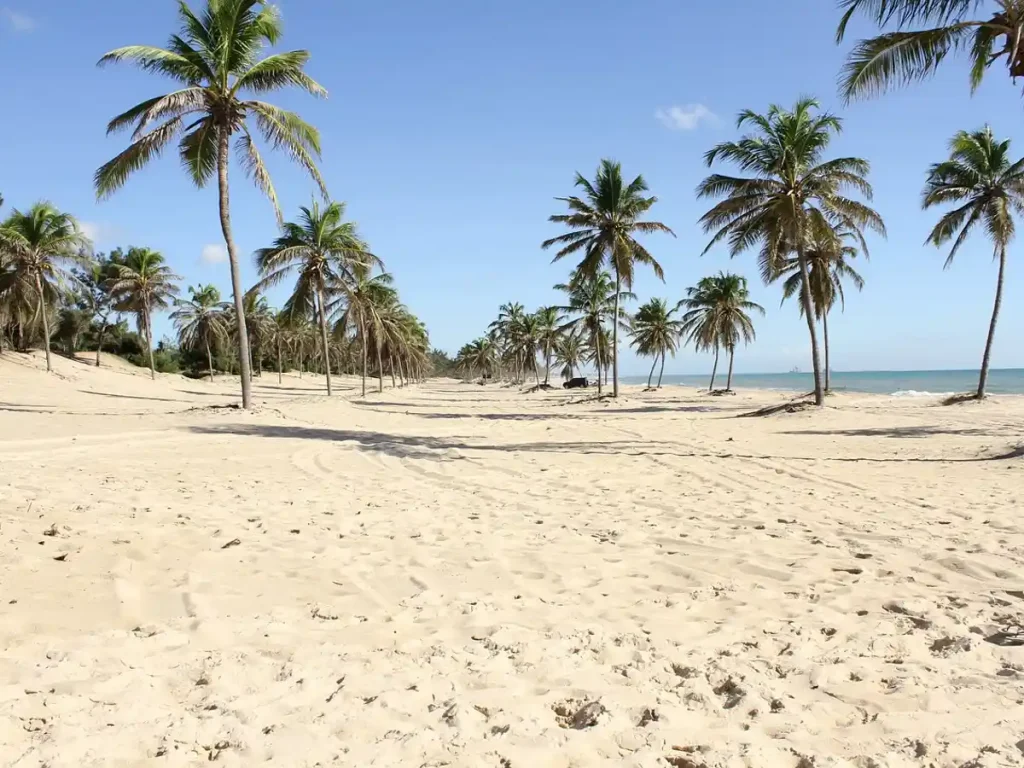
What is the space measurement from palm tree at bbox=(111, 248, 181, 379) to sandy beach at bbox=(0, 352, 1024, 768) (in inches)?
1352

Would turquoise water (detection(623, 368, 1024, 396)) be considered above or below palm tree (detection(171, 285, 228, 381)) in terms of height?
below

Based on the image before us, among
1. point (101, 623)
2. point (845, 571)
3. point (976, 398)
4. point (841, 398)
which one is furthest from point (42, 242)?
point (976, 398)

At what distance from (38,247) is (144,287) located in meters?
8.12

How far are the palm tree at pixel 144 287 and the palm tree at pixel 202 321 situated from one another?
1141 centimetres

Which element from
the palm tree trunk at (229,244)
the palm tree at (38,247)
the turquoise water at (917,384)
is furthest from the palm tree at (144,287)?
the turquoise water at (917,384)

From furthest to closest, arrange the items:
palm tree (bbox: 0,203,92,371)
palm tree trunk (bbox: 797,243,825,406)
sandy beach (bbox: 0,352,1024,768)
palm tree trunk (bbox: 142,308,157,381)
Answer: palm tree trunk (bbox: 142,308,157,381) < palm tree (bbox: 0,203,92,371) < palm tree trunk (bbox: 797,243,825,406) < sandy beach (bbox: 0,352,1024,768)

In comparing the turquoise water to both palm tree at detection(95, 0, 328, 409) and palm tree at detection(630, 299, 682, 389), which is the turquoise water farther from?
palm tree at detection(95, 0, 328, 409)

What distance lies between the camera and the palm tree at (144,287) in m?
37.2

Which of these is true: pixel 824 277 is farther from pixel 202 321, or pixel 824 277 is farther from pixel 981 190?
pixel 202 321

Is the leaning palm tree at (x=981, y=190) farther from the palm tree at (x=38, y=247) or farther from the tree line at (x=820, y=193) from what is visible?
the palm tree at (x=38, y=247)

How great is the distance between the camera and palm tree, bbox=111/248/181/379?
3722cm

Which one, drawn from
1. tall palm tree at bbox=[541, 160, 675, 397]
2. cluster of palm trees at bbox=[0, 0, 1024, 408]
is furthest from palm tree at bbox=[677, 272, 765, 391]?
tall palm tree at bbox=[541, 160, 675, 397]

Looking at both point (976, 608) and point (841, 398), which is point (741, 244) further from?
point (976, 608)


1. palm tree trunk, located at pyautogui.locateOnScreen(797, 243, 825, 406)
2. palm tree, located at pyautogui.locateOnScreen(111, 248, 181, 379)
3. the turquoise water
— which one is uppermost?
palm tree, located at pyautogui.locateOnScreen(111, 248, 181, 379)
